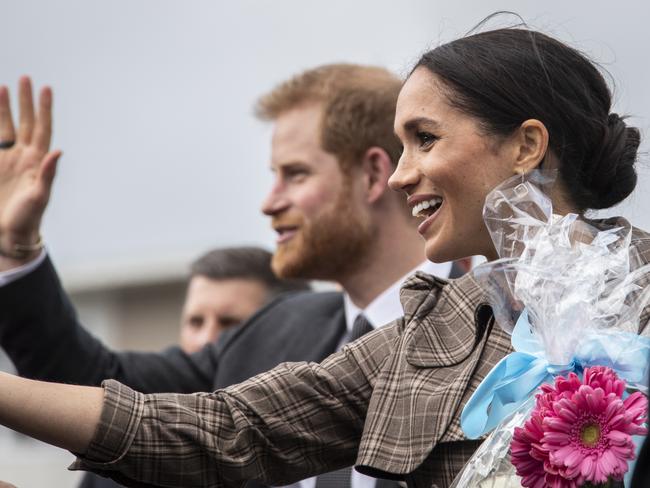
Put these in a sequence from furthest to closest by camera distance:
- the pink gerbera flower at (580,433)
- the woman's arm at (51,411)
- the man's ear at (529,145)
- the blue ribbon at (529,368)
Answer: the man's ear at (529,145), the woman's arm at (51,411), the blue ribbon at (529,368), the pink gerbera flower at (580,433)

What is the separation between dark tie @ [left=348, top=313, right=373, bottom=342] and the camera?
13.0ft

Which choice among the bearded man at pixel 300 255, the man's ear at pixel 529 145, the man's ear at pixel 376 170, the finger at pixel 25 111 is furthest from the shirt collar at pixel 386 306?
the man's ear at pixel 529 145

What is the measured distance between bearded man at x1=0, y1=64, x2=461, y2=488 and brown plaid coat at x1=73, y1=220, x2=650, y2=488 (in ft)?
4.29

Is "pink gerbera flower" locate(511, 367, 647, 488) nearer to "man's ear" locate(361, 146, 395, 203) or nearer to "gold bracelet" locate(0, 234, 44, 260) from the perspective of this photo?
"gold bracelet" locate(0, 234, 44, 260)

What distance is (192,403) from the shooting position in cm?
256

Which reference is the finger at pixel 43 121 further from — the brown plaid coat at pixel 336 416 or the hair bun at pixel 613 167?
the hair bun at pixel 613 167

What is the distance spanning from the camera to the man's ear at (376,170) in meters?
4.46

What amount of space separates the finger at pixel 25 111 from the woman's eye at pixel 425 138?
5.61 feet

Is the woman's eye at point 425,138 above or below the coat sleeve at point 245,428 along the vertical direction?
above

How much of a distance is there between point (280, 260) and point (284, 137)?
483mm

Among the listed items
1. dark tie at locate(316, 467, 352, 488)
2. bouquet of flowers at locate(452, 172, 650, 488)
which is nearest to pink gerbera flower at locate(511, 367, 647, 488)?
bouquet of flowers at locate(452, 172, 650, 488)

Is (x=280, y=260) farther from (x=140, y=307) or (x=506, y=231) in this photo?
(x=140, y=307)

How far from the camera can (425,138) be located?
2.69m

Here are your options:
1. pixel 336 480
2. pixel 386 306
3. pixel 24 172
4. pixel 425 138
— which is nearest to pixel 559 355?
pixel 425 138
